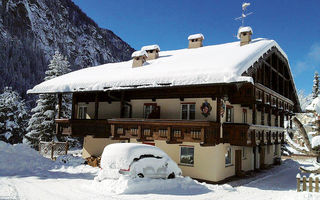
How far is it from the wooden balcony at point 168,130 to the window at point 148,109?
82.0 inches

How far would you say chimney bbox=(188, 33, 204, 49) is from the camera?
26330mm

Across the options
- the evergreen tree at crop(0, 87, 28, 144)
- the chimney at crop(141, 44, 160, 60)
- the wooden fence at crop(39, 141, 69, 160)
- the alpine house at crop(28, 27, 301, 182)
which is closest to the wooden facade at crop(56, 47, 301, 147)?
the alpine house at crop(28, 27, 301, 182)

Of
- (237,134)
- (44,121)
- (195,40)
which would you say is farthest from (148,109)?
(44,121)

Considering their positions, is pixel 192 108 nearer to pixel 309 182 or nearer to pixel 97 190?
pixel 309 182

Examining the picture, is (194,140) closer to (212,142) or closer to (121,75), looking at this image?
(212,142)

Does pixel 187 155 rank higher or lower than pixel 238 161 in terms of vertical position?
higher

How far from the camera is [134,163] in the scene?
13.3 m

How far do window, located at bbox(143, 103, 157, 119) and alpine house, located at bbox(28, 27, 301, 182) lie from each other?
0.05m

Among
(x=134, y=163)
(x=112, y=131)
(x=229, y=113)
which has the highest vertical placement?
(x=229, y=113)

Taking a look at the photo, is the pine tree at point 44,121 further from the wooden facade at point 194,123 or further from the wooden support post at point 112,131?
the wooden support post at point 112,131

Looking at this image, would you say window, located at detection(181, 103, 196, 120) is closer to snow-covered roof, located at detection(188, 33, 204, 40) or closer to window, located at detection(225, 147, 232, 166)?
window, located at detection(225, 147, 232, 166)

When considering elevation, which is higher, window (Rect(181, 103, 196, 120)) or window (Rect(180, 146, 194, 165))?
window (Rect(181, 103, 196, 120))

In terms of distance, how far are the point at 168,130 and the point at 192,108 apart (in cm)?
255

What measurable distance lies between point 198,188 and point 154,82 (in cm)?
718
